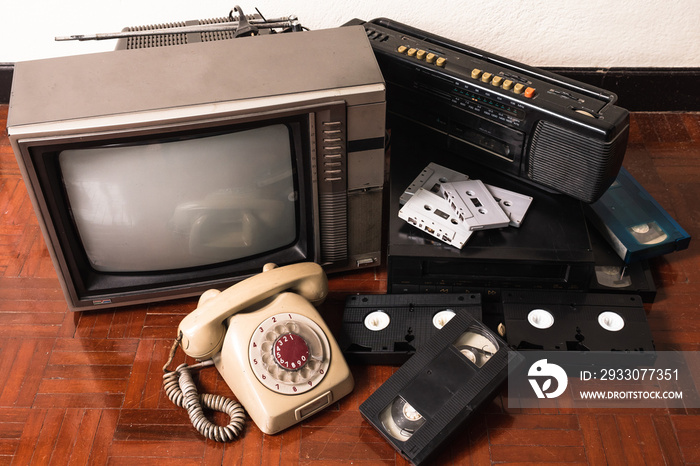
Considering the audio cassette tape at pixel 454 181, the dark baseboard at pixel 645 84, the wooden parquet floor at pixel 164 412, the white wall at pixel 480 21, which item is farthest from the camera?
the dark baseboard at pixel 645 84

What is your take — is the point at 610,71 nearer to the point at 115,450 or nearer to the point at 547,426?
the point at 547,426

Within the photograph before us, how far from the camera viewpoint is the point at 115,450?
1.92m

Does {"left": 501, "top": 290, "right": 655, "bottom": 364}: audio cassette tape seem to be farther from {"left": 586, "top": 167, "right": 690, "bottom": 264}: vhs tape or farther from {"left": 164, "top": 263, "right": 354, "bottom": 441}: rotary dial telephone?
{"left": 164, "top": 263, "right": 354, "bottom": 441}: rotary dial telephone

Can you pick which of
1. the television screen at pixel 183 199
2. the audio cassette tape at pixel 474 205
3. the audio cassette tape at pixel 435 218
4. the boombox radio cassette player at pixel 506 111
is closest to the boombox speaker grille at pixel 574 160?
the boombox radio cassette player at pixel 506 111

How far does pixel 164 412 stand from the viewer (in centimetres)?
201

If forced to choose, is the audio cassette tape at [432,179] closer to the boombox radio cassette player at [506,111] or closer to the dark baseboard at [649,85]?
the boombox radio cassette player at [506,111]

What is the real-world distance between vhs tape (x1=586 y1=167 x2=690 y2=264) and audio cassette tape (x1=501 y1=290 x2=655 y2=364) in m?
0.17

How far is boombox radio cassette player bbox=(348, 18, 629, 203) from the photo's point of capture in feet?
6.55

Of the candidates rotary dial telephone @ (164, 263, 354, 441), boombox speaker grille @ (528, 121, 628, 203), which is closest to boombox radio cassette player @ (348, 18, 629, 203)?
boombox speaker grille @ (528, 121, 628, 203)

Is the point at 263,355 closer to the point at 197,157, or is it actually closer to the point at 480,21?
the point at 197,157

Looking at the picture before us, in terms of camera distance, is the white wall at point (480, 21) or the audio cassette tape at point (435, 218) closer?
the audio cassette tape at point (435, 218)

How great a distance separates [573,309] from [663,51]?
1256mm

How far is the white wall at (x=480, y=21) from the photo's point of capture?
2.62 meters

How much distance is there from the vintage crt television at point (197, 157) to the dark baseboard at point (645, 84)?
3.66ft
